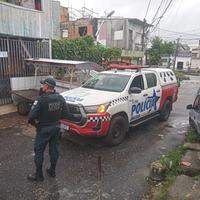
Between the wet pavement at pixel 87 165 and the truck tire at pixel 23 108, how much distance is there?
1.27 metres

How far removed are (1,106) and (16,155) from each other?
4.81 m

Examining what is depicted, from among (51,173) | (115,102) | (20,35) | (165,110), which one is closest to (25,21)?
(20,35)

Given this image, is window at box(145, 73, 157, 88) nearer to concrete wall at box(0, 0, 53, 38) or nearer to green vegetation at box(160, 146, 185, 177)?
green vegetation at box(160, 146, 185, 177)

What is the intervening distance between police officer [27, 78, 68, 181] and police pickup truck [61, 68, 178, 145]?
1.47 m

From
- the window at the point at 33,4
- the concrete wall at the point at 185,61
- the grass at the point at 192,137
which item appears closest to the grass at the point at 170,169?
the grass at the point at 192,137

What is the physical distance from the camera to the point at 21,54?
38.5ft

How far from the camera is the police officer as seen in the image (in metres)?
4.90

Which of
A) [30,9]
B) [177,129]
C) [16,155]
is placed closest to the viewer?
[16,155]

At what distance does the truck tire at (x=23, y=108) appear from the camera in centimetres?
1018

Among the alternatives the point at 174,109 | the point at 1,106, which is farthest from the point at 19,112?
the point at 174,109

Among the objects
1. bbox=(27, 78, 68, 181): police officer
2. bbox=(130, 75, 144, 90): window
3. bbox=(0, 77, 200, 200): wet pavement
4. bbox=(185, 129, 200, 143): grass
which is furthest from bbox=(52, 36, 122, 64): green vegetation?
bbox=(27, 78, 68, 181): police officer

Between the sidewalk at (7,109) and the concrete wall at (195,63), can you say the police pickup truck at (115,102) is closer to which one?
the sidewalk at (7,109)

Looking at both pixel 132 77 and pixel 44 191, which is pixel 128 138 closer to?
pixel 132 77

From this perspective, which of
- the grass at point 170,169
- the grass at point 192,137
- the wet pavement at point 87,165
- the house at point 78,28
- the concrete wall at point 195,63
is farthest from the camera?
the concrete wall at point 195,63
